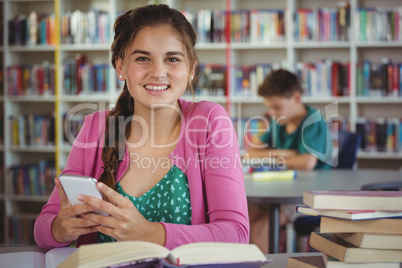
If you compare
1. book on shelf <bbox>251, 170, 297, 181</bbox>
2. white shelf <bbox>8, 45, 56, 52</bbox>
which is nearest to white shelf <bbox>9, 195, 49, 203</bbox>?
white shelf <bbox>8, 45, 56, 52</bbox>

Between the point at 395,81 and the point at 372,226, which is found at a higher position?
the point at 395,81

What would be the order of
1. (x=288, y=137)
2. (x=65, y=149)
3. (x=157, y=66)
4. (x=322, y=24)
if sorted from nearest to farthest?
(x=157, y=66)
(x=288, y=137)
(x=322, y=24)
(x=65, y=149)

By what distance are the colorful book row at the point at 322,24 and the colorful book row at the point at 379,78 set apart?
27 cm

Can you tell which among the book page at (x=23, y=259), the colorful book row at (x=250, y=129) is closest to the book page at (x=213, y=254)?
the book page at (x=23, y=259)

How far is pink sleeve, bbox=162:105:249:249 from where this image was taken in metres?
1.12

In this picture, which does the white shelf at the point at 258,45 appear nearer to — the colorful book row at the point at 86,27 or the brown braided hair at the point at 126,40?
the colorful book row at the point at 86,27

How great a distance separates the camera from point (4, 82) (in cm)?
443

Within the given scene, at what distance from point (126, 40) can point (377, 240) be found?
86 cm

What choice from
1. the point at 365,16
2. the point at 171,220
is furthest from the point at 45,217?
the point at 365,16

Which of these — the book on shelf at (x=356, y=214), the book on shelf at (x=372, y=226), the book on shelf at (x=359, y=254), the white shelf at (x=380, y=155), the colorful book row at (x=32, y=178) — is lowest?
the colorful book row at (x=32, y=178)

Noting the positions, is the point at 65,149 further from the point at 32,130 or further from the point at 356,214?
the point at 356,214

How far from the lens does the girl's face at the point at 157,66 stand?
A: 1.37 m

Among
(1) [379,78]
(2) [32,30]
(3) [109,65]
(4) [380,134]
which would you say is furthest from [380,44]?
(2) [32,30]

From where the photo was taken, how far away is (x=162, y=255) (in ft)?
2.64
